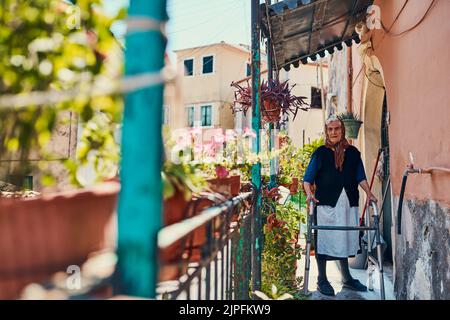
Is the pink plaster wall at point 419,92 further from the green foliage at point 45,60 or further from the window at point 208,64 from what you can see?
the window at point 208,64

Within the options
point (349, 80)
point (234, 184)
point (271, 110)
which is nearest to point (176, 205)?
point (234, 184)

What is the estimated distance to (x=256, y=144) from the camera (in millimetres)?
3381

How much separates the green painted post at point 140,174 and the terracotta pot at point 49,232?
0.71 ft

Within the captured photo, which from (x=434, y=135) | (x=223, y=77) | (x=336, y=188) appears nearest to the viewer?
(x=434, y=135)

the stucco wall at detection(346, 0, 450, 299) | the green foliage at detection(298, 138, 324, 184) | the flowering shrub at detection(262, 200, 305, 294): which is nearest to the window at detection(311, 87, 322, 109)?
the green foliage at detection(298, 138, 324, 184)

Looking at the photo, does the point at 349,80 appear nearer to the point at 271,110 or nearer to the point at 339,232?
the point at 271,110

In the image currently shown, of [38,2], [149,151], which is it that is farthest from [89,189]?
[38,2]

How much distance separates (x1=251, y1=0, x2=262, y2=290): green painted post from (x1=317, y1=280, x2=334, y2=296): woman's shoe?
77cm

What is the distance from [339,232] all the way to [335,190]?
0.38 metres

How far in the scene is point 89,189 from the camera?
1076mm

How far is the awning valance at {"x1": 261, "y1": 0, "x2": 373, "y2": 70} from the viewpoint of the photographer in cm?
418

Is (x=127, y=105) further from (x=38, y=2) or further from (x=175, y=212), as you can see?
(x=38, y=2)
